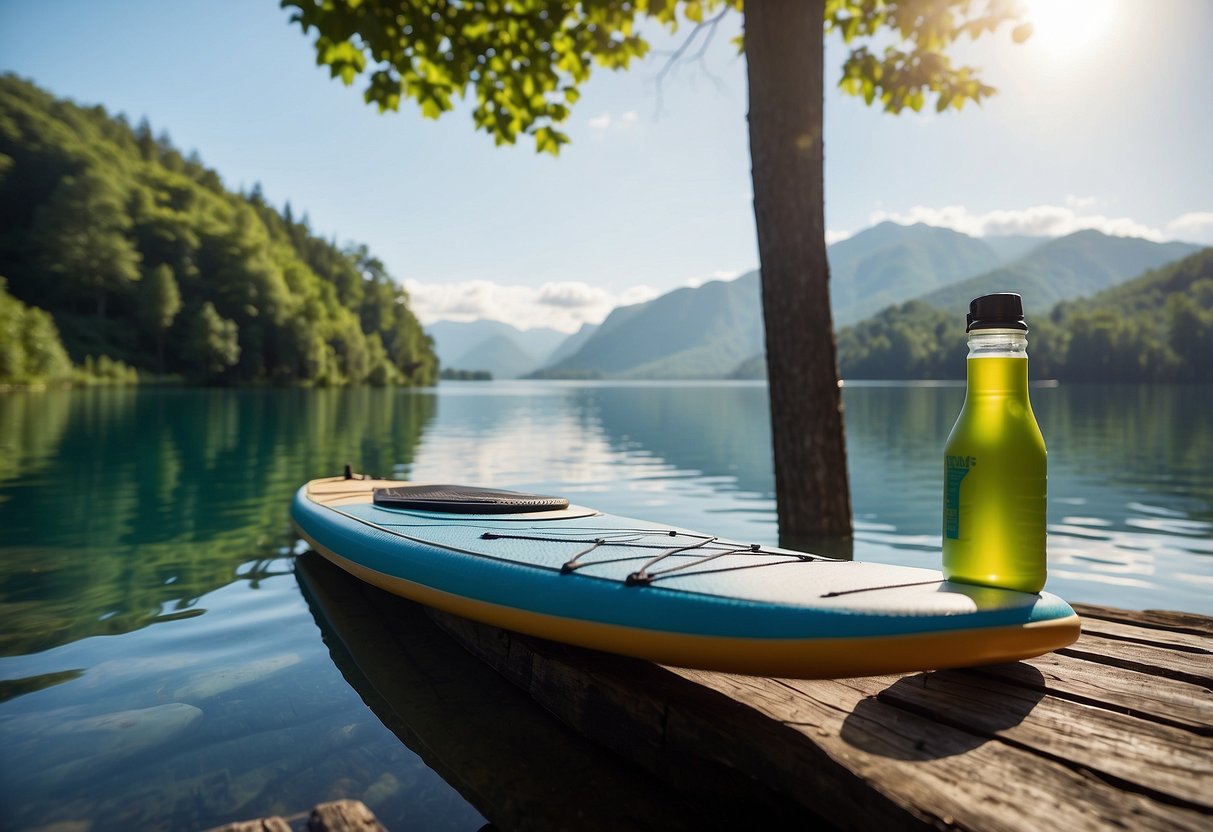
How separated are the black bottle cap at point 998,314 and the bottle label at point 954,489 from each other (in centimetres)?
38

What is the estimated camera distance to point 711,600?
2.11m

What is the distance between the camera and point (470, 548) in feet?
10.0

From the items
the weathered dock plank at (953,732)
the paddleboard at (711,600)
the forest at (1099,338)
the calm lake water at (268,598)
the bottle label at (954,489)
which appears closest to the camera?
the weathered dock plank at (953,732)

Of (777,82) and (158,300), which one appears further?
(158,300)

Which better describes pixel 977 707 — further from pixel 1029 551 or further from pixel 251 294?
pixel 251 294

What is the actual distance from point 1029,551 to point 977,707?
475 mm

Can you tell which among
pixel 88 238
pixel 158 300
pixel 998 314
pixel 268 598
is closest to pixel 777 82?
pixel 998 314

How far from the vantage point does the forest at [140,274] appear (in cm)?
5472

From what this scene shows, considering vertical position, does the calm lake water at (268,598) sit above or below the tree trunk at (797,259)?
below

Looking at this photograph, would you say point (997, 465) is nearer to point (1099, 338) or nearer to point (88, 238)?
point (88, 238)

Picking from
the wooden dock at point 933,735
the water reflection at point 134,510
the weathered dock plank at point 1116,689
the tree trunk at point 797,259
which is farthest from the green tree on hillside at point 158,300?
the weathered dock plank at point 1116,689

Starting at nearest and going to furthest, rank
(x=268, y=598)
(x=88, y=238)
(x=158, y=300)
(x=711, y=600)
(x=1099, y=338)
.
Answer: (x=711, y=600) → (x=268, y=598) → (x=158, y=300) → (x=88, y=238) → (x=1099, y=338)

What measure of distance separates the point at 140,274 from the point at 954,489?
232 ft

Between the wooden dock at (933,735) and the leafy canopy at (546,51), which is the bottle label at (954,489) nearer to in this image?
the wooden dock at (933,735)
